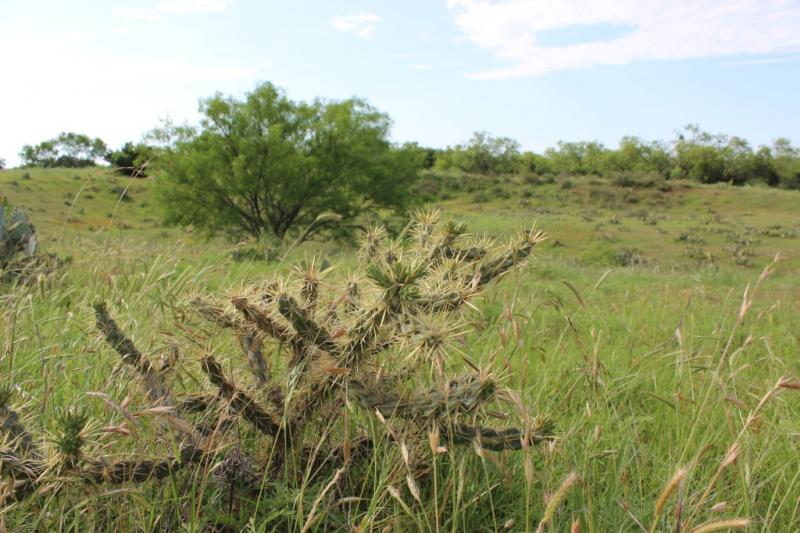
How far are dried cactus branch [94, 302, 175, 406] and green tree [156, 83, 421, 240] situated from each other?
20458 mm

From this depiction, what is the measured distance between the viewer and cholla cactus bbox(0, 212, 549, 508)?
1.56 metres

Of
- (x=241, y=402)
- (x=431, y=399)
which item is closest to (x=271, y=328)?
(x=241, y=402)

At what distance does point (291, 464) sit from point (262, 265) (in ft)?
25.3

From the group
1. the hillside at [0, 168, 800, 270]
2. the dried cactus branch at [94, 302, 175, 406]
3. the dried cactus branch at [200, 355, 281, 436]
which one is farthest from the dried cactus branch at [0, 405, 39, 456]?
the hillside at [0, 168, 800, 270]

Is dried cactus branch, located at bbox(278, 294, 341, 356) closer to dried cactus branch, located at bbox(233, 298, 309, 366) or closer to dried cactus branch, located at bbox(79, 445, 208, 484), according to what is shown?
dried cactus branch, located at bbox(233, 298, 309, 366)

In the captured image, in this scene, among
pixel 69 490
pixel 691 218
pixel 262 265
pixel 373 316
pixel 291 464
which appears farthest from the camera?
pixel 691 218

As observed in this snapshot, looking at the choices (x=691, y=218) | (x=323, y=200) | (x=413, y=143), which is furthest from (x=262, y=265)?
(x=691, y=218)

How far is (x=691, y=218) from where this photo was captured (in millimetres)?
31516

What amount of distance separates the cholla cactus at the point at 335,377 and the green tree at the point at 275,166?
67.3 feet

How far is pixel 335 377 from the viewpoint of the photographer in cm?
176

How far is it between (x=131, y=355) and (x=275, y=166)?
20.7 meters

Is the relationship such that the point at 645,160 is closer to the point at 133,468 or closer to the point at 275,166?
the point at 275,166

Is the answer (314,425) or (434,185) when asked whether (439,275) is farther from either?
(434,185)

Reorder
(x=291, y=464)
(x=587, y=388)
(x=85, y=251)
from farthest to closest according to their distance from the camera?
(x=85, y=251) → (x=587, y=388) → (x=291, y=464)
